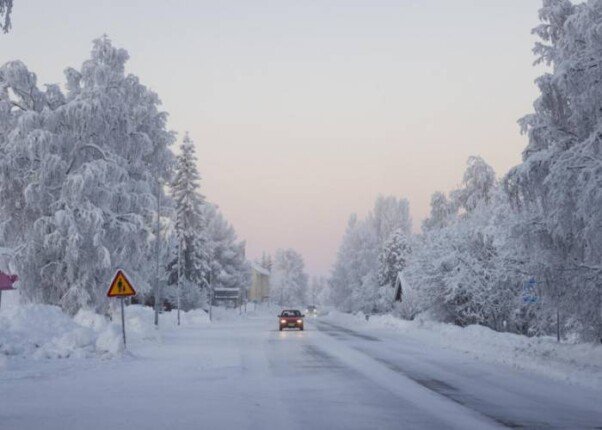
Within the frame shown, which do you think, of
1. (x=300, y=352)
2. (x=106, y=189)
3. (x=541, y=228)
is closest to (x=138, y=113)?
(x=106, y=189)

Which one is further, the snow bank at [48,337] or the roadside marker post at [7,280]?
the roadside marker post at [7,280]

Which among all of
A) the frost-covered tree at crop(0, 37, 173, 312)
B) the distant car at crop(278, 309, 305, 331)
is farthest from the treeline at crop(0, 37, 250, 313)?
the distant car at crop(278, 309, 305, 331)

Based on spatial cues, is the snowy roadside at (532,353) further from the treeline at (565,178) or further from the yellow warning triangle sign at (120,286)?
the yellow warning triangle sign at (120,286)

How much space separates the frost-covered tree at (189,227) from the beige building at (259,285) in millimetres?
84471

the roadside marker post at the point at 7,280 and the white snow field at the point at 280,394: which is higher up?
the roadside marker post at the point at 7,280

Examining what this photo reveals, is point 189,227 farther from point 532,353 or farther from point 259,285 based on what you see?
point 259,285

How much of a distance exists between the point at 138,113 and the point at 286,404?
27.7 meters

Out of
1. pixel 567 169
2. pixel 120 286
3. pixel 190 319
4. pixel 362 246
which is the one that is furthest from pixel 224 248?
pixel 567 169

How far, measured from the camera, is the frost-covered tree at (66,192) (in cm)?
2911

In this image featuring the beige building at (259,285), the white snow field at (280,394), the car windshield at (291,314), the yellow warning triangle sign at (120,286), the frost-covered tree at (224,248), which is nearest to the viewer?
the white snow field at (280,394)

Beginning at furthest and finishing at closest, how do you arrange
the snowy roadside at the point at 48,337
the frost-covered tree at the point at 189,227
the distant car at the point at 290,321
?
the frost-covered tree at the point at 189,227, the distant car at the point at 290,321, the snowy roadside at the point at 48,337

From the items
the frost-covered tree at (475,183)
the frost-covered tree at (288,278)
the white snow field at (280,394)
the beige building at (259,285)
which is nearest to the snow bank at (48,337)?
the white snow field at (280,394)

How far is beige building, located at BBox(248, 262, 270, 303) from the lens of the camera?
160375mm

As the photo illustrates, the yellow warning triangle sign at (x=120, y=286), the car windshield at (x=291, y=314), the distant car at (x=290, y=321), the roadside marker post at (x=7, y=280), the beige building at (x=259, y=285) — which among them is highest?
the beige building at (x=259, y=285)
